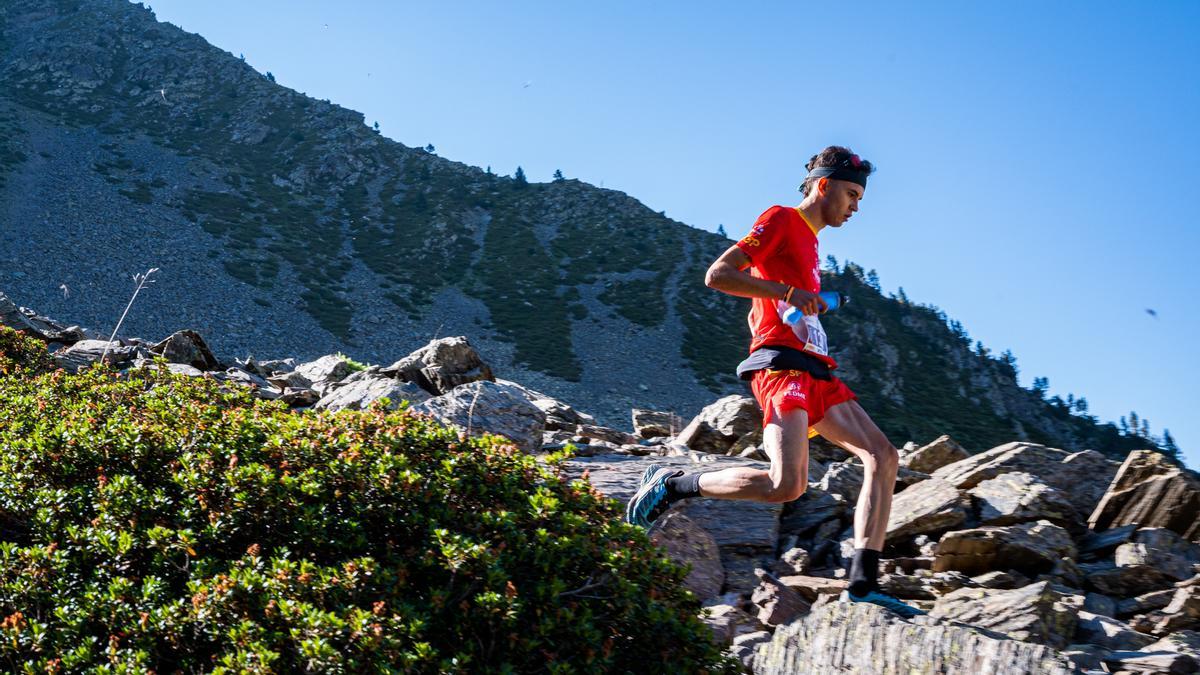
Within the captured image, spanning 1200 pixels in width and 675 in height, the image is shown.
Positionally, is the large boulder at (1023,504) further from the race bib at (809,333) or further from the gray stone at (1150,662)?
the race bib at (809,333)

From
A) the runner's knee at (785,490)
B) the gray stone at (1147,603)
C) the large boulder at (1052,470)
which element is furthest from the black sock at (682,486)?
the large boulder at (1052,470)

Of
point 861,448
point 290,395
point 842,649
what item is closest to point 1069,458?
point 861,448

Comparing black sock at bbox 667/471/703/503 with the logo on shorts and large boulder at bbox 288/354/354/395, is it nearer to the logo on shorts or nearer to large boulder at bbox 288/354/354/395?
the logo on shorts

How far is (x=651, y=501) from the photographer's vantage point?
5254mm

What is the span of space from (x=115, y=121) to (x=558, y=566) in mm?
75692

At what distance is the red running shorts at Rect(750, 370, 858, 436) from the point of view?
450cm

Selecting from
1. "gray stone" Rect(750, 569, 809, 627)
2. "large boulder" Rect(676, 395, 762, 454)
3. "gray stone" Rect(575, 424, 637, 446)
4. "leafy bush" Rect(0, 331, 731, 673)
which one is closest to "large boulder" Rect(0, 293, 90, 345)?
"gray stone" Rect(575, 424, 637, 446)

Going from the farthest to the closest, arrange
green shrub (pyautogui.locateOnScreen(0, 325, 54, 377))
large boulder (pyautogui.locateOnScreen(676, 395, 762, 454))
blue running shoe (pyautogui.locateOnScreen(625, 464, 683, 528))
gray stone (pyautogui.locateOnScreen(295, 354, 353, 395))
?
gray stone (pyautogui.locateOnScreen(295, 354, 353, 395))
large boulder (pyautogui.locateOnScreen(676, 395, 762, 454))
green shrub (pyautogui.locateOnScreen(0, 325, 54, 377))
blue running shoe (pyautogui.locateOnScreen(625, 464, 683, 528))

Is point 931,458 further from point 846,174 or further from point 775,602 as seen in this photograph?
point 846,174

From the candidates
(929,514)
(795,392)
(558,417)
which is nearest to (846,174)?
(795,392)

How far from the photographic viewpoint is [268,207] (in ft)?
205

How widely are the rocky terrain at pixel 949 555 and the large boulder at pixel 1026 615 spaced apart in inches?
0.4

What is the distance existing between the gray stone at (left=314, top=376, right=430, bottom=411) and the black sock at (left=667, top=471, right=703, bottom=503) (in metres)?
3.76

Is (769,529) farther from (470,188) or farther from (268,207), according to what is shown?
(470,188)
